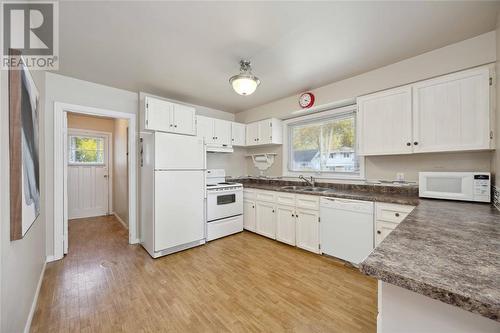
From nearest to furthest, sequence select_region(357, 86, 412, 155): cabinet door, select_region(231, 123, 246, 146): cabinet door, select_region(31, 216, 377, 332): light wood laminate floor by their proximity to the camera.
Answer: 1. select_region(31, 216, 377, 332): light wood laminate floor
2. select_region(357, 86, 412, 155): cabinet door
3. select_region(231, 123, 246, 146): cabinet door

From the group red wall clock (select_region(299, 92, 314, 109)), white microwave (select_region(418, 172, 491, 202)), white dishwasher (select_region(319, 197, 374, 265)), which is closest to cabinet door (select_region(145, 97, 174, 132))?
red wall clock (select_region(299, 92, 314, 109))

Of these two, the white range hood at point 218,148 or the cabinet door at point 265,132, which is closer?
the white range hood at point 218,148

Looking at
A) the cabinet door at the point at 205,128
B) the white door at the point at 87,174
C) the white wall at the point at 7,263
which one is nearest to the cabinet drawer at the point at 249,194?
the cabinet door at the point at 205,128

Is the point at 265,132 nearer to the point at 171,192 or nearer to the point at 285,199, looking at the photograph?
the point at 285,199

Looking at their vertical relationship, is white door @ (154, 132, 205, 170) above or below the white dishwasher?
above

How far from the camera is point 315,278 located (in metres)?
2.20

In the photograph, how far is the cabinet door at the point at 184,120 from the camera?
3113 mm

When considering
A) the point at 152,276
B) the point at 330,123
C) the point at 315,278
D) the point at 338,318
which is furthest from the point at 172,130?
the point at 338,318

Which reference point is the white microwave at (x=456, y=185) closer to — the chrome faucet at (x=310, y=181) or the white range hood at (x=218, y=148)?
the chrome faucet at (x=310, y=181)

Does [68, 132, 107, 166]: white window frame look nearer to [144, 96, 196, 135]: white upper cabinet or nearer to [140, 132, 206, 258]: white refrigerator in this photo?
[140, 132, 206, 258]: white refrigerator

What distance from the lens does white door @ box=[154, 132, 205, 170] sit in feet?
9.03

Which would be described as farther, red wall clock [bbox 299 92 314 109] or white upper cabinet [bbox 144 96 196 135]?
red wall clock [bbox 299 92 314 109]

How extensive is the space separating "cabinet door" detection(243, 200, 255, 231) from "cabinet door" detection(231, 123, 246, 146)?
3.89ft

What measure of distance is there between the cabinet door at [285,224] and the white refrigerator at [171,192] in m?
1.19
